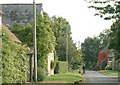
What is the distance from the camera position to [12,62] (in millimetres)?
25375

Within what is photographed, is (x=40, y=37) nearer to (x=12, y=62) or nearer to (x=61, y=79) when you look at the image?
(x=61, y=79)

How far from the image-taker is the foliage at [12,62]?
78.4 feet

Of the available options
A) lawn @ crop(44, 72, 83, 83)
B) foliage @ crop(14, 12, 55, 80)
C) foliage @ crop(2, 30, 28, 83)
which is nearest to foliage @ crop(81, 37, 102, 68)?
lawn @ crop(44, 72, 83, 83)

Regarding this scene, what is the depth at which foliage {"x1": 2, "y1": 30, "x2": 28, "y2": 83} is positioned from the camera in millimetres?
23906

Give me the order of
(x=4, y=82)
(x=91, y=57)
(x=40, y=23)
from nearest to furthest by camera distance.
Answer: (x=4, y=82) → (x=40, y=23) → (x=91, y=57)

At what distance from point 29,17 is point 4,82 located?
114ft

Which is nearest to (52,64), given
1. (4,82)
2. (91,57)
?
(4,82)

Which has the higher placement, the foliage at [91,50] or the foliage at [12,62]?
the foliage at [91,50]

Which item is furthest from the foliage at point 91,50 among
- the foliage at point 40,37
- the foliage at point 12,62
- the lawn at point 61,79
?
the foliage at point 12,62

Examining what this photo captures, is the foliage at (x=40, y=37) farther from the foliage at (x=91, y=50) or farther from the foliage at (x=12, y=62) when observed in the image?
the foliage at (x=91, y=50)

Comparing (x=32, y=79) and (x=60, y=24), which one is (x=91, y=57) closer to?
(x=60, y=24)

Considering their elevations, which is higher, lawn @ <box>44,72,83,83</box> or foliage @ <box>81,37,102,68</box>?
foliage @ <box>81,37,102,68</box>

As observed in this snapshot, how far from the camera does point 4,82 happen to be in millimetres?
Result: 23953

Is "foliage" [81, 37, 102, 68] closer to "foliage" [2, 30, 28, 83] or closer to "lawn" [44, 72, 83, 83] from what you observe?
"lawn" [44, 72, 83, 83]
